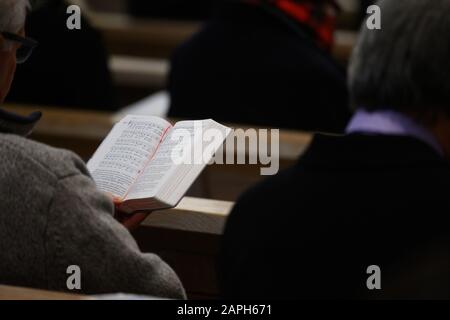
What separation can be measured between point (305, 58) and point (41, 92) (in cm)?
102

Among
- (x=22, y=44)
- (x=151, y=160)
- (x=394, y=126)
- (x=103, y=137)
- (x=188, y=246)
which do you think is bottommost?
(x=188, y=246)

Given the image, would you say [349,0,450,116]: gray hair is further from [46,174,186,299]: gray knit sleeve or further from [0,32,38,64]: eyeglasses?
[0,32,38,64]: eyeglasses

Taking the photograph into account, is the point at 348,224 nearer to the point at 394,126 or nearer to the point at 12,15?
the point at 394,126

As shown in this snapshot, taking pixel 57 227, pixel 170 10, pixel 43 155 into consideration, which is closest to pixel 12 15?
pixel 43 155

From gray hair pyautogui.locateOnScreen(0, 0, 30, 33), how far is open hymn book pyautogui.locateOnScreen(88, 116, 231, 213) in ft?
1.04

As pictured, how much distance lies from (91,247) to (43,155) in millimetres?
171

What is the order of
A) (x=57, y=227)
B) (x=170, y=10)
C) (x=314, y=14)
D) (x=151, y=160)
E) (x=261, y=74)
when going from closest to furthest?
1. (x=57, y=227)
2. (x=151, y=160)
3. (x=261, y=74)
4. (x=314, y=14)
5. (x=170, y=10)

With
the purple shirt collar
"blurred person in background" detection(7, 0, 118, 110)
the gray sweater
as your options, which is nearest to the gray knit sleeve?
the gray sweater

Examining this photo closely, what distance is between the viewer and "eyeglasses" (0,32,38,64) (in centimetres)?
183

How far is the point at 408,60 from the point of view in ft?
4.80

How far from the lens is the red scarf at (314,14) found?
3.38 m

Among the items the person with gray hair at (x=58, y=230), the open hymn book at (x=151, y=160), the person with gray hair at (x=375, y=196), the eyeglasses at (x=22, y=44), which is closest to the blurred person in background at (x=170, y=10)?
the open hymn book at (x=151, y=160)

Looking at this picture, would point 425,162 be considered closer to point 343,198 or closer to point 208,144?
point 343,198

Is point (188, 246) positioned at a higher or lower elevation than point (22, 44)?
lower
